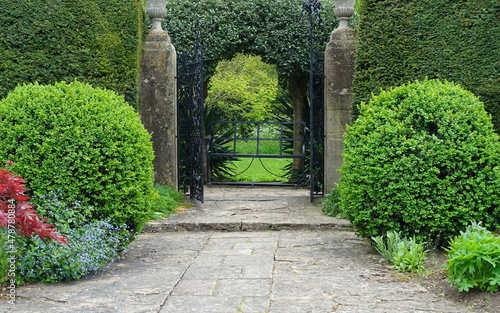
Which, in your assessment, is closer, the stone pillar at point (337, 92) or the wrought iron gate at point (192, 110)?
the stone pillar at point (337, 92)

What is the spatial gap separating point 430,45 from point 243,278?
438cm

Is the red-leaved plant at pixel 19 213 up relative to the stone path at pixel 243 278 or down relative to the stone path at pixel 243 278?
up

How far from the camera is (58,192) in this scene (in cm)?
548

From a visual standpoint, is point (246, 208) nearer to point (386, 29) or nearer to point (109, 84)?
point (109, 84)

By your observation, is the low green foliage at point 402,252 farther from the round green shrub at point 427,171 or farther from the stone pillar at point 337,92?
the stone pillar at point 337,92

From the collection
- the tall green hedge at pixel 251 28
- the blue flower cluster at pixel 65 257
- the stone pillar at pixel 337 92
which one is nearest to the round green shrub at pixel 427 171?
the blue flower cluster at pixel 65 257

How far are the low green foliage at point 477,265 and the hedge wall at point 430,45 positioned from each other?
3309 millimetres

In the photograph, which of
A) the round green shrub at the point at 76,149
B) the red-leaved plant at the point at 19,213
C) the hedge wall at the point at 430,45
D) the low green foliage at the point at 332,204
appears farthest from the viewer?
the low green foliage at the point at 332,204

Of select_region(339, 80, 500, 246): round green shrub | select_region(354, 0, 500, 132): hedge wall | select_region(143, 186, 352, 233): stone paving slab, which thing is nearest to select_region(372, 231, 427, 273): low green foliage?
select_region(339, 80, 500, 246): round green shrub

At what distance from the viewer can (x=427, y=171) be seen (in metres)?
5.64

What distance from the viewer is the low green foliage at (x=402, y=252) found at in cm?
530

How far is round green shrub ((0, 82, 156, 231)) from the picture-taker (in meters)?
5.48

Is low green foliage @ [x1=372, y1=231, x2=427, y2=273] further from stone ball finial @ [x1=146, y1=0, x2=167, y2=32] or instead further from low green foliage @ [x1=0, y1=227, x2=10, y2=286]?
stone ball finial @ [x1=146, y1=0, x2=167, y2=32]

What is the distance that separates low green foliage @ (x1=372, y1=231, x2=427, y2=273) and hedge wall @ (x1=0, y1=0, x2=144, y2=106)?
13.8 feet
